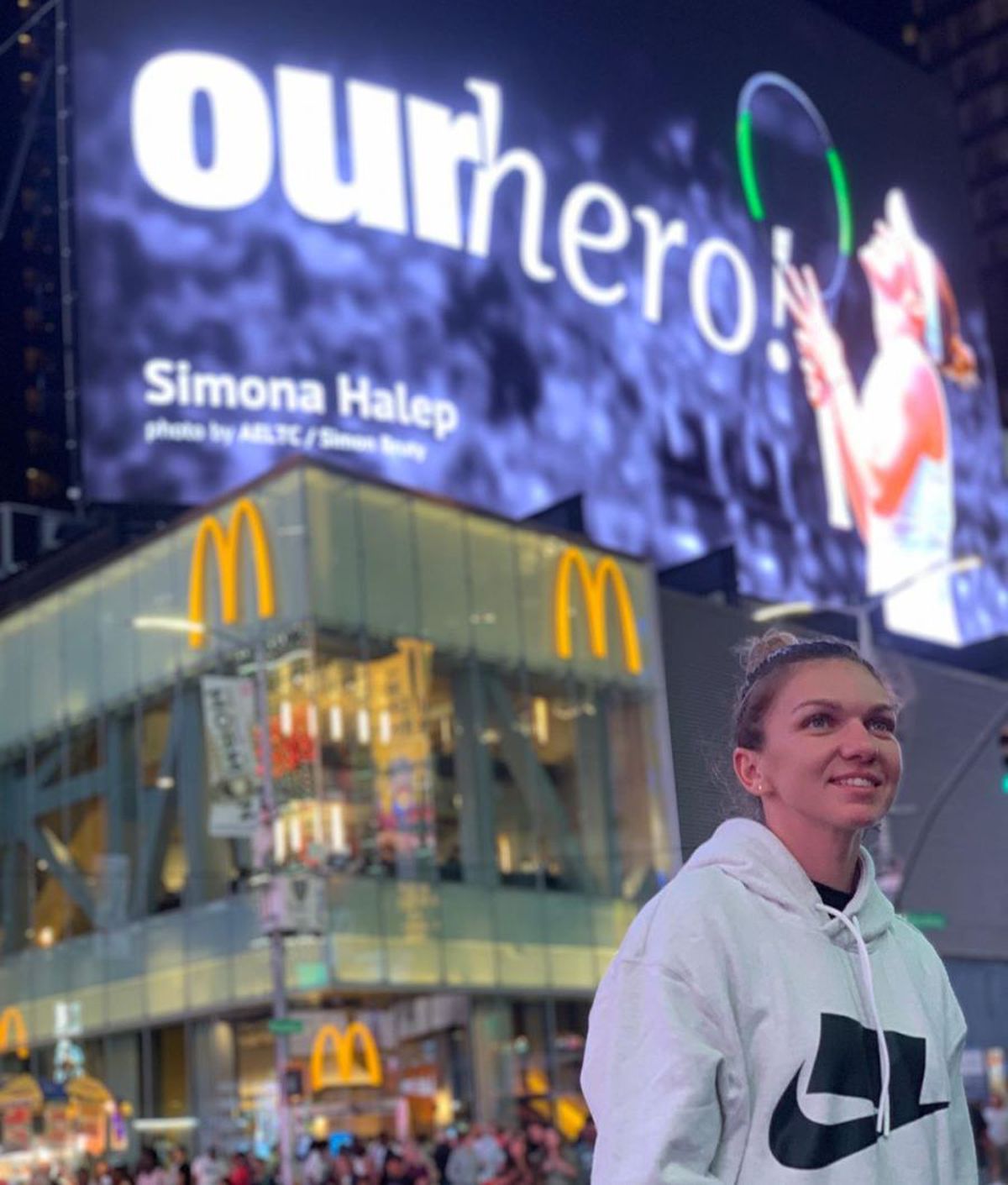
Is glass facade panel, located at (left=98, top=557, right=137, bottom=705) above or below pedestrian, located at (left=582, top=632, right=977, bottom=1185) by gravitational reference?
above

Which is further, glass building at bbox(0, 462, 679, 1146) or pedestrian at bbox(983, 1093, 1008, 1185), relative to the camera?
glass building at bbox(0, 462, 679, 1146)

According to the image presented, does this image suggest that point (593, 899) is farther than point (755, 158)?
No

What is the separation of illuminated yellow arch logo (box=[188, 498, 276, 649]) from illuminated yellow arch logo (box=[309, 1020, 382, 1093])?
7258 mm

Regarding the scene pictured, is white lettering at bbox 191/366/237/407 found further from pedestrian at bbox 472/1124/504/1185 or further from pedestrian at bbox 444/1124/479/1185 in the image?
pedestrian at bbox 444/1124/479/1185

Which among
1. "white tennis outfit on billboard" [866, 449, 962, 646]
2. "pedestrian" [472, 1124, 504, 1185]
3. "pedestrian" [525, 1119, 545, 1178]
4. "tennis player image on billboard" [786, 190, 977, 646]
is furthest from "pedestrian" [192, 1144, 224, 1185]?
"white tennis outfit on billboard" [866, 449, 962, 646]

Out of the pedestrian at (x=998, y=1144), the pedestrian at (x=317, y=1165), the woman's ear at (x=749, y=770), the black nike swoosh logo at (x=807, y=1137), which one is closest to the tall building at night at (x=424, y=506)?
the pedestrian at (x=317, y=1165)

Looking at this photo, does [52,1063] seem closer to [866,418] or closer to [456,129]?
[456,129]

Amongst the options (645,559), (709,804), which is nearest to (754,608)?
(645,559)

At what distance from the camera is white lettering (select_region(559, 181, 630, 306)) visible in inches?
2089

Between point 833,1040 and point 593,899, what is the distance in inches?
1355

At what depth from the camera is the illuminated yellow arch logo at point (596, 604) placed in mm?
37500

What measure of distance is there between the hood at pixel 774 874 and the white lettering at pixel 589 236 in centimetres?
5074

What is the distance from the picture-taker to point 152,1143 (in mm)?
34906

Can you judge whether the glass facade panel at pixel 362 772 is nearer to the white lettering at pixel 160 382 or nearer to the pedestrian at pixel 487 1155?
the pedestrian at pixel 487 1155
